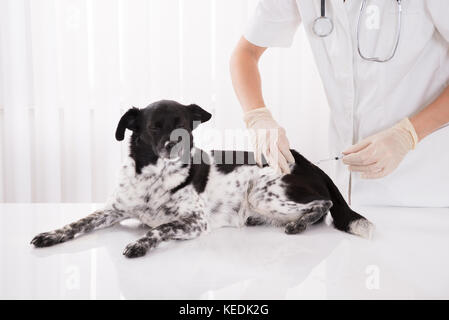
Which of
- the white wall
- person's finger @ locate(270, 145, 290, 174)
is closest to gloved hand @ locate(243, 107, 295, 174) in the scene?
person's finger @ locate(270, 145, 290, 174)

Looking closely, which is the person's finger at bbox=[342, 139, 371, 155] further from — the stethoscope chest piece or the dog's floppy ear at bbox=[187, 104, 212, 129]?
the dog's floppy ear at bbox=[187, 104, 212, 129]

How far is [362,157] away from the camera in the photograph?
127 centimetres

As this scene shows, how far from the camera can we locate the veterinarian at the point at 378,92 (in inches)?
51.5

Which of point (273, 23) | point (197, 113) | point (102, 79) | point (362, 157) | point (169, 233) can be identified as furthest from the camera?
point (102, 79)

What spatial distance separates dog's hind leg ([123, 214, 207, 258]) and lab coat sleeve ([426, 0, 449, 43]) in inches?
38.8

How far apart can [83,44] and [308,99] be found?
162 cm

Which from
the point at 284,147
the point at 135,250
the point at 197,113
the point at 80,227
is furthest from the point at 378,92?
the point at 80,227

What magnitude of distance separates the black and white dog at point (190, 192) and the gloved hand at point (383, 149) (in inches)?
5.7

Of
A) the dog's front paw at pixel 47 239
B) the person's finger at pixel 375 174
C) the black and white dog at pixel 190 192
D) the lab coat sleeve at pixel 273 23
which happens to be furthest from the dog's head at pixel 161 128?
the person's finger at pixel 375 174

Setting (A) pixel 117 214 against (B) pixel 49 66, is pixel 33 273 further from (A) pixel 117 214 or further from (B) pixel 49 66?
(B) pixel 49 66

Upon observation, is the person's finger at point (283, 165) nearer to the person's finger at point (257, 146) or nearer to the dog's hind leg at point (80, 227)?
the person's finger at point (257, 146)

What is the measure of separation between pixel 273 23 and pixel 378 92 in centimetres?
50

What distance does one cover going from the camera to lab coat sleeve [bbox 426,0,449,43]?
124 cm

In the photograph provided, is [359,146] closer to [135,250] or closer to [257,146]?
[257,146]
